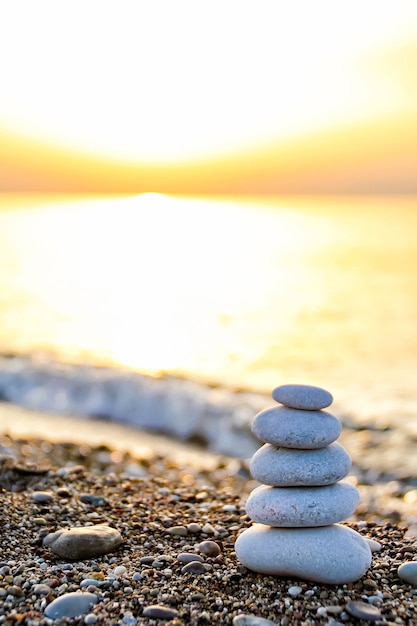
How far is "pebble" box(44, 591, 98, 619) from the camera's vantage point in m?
3.68

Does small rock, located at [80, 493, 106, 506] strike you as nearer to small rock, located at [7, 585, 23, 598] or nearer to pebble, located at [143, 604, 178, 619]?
small rock, located at [7, 585, 23, 598]

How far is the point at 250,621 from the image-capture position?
3.63m

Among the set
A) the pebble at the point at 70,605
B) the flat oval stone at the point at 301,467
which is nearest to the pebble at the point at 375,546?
the flat oval stone at the point at 301,467

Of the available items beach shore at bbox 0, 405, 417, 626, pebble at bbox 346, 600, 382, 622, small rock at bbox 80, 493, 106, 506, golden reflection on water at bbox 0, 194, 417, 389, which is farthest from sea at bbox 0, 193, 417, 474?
pebble at bbox 346, 600, 382, 622

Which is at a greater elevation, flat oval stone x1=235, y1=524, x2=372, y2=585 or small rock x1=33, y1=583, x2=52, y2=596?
flat oval stone x1=235, y1=524, x2=372, y2=585

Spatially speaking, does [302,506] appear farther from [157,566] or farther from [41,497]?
[41,497]

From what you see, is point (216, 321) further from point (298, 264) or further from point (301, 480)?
point (298, 264)

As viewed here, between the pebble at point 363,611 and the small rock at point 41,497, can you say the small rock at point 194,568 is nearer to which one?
the pebble at point 363,611

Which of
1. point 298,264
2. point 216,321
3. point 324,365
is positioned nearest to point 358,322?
point 216,321

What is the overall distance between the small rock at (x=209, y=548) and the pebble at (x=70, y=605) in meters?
0.96

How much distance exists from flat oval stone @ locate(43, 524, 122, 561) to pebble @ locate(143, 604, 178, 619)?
0.82 meters

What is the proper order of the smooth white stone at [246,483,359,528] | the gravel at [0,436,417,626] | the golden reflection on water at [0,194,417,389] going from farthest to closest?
the golden reflection on water at [0,194,417,389]
the smooth white stone at [246,483,359,528]
the gravel at [0,436,417,626]

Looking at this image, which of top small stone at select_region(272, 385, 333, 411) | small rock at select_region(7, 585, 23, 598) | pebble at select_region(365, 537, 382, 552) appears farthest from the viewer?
pebble at select_region(365, 537, 382, 552)

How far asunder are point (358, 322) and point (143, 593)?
17.8m
